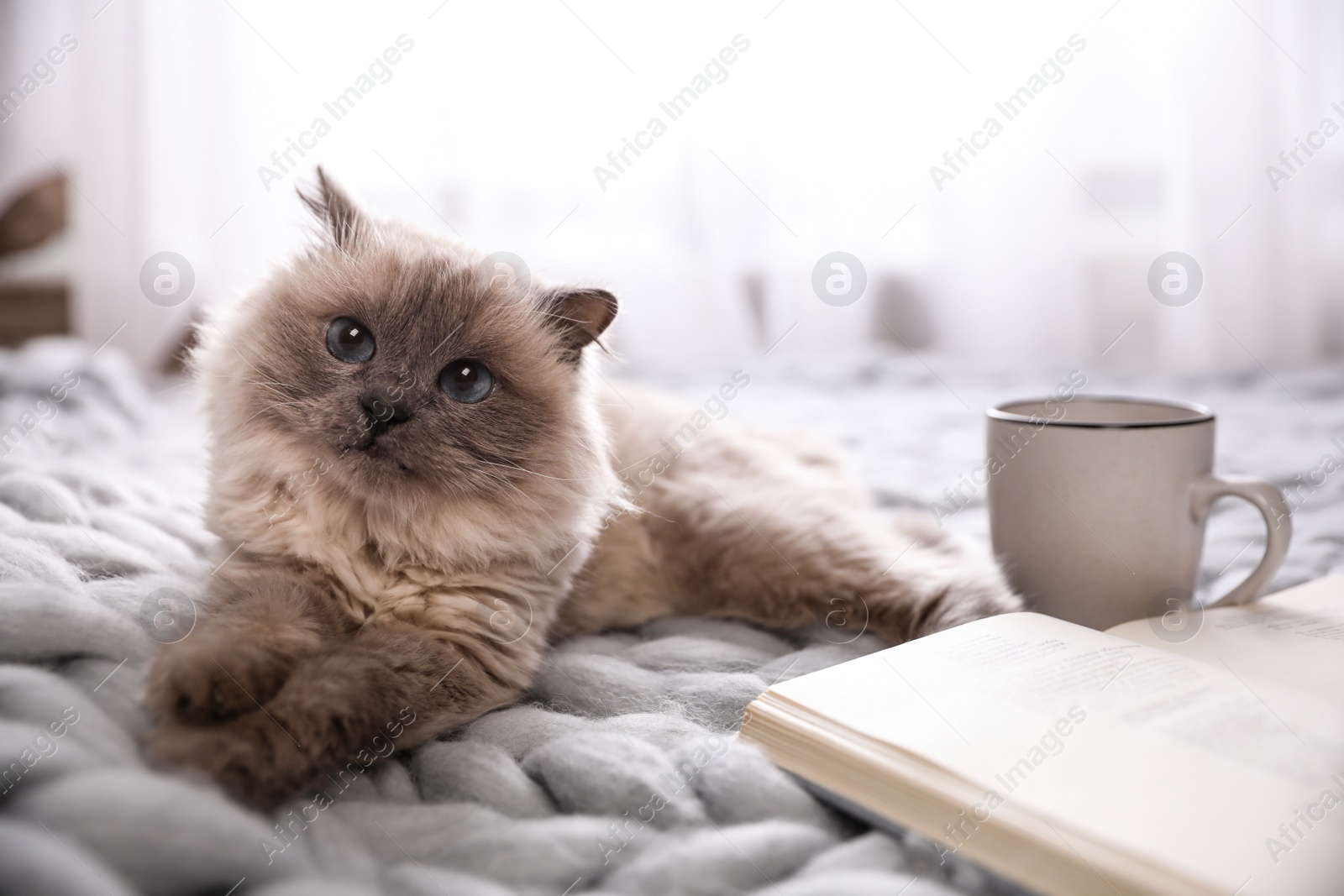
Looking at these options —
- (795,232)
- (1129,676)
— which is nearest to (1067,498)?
(1129,676)

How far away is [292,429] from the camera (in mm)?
1050

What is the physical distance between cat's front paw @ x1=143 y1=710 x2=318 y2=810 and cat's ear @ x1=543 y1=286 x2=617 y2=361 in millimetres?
621

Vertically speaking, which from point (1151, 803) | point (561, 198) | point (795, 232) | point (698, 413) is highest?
point (561, 198)

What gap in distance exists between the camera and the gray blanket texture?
0.62m

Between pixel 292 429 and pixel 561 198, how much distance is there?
245 centimetres

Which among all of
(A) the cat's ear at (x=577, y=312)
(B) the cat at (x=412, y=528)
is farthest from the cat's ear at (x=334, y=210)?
(A) the cat's ear at (x=577, y=312)

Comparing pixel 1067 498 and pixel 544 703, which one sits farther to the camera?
pixel 1067 498

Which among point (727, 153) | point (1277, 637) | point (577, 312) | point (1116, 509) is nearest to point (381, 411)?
point (577, 312)

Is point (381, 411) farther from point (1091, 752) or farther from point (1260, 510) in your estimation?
point (1260, 510)

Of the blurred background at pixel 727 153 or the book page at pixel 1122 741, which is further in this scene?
the blurred background at pixel 727 153

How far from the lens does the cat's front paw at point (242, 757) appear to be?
0.71 metres

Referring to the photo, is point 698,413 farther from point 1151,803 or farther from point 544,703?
point 1151,803

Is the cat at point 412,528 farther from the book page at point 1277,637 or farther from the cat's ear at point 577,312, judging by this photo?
the book page at point 1277,637

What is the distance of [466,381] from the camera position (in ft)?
3.60
